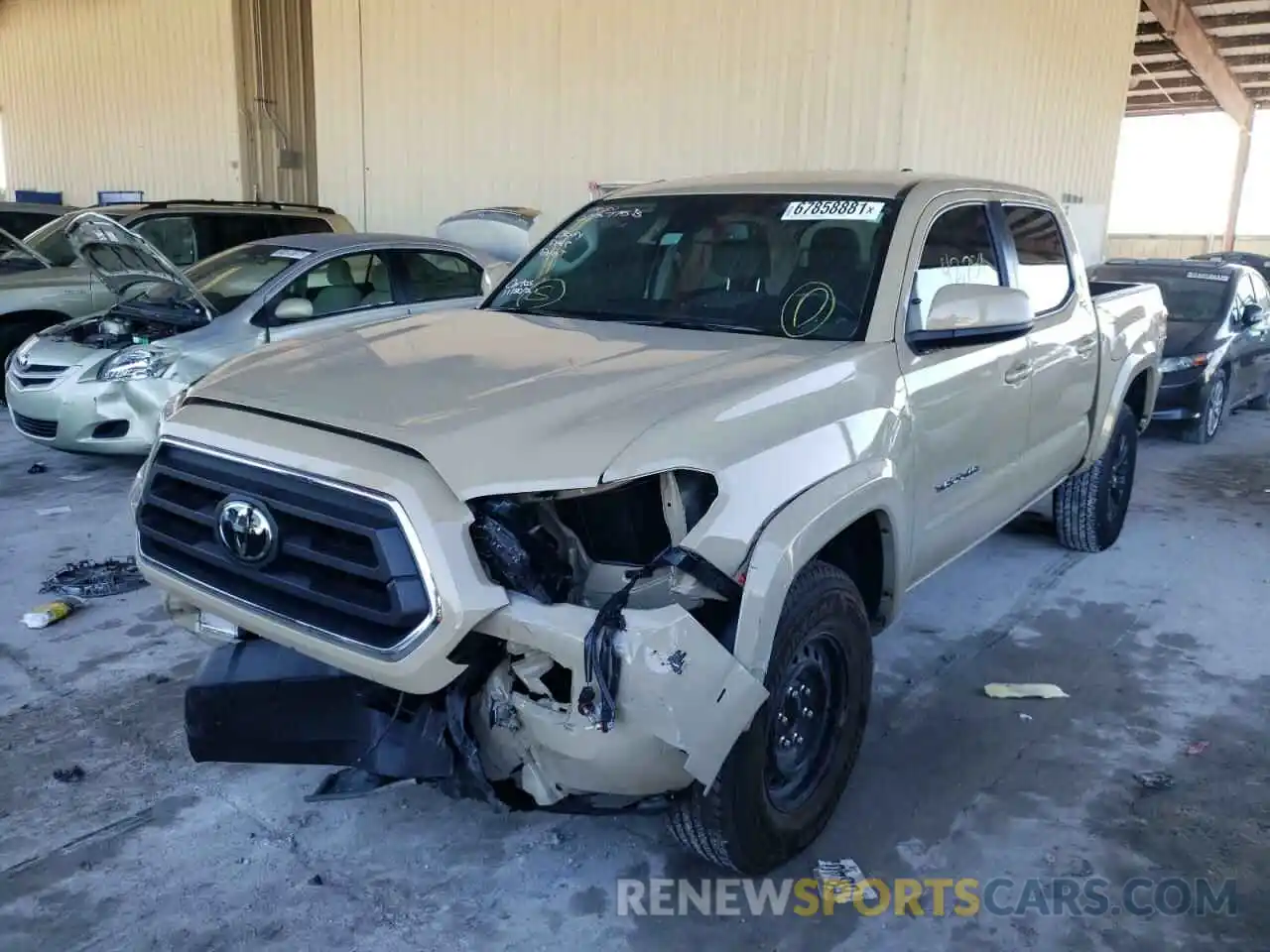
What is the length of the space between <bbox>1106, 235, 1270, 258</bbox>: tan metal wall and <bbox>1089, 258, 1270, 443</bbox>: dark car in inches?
766

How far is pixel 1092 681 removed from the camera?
420 cm

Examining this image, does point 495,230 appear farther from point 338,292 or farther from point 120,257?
point 120,257

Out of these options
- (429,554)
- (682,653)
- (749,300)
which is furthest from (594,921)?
(749,300)

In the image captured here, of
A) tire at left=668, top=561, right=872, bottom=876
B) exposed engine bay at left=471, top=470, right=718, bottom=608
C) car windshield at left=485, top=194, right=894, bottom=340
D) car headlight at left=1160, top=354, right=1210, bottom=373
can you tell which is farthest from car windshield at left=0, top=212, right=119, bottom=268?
car headlight at left=1160, top=354, right=1210, bottom=373

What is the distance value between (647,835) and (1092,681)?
83.7 inches

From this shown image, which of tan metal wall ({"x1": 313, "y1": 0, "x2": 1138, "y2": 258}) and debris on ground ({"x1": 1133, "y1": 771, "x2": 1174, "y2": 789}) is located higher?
tan metal wall ({"x1": 313, "y1": 0, "x2": 1138, "y2": 258})

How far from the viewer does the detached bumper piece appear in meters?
2.50

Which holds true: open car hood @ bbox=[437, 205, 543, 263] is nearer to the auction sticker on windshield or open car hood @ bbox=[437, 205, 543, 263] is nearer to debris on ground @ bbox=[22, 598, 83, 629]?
debris on ground @ bbox=[22, 598, 83, 629]

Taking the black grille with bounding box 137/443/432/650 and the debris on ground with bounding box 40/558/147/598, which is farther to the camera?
the debris on ground with bounding box 40/558/147/598

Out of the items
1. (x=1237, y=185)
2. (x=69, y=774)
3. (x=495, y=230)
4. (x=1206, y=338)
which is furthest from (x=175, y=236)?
(x=1237, y=185)

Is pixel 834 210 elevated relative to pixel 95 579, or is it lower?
elevated

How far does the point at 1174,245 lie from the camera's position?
92.9 ft

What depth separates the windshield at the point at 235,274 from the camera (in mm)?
7012

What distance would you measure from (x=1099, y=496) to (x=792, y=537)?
3719 mm
